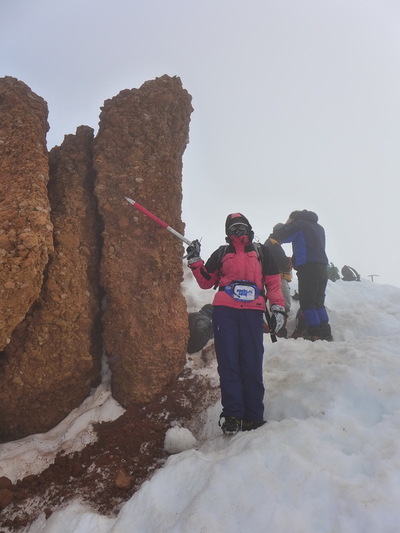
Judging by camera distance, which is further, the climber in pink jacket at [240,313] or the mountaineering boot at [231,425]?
the climber in pink jacket at [240,313]

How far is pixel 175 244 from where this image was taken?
5.62 meters

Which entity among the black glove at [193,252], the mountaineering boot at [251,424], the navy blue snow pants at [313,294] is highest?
the black glove at [193,252]

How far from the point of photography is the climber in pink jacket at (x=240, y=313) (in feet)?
13.6

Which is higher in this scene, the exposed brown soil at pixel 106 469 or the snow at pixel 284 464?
the snow at pixel 284 464

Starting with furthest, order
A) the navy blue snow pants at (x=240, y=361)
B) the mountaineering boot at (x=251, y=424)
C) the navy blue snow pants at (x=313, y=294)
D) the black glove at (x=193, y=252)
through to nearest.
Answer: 1. the navy blue snow pants at (x=313, y=294)
2. the black glove at (x=193, y=252)
3. the navy blue snow pants at (x=240, y=361)
4. the mountaineering boot at (x=251, y=424)

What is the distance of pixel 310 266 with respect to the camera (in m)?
7.43

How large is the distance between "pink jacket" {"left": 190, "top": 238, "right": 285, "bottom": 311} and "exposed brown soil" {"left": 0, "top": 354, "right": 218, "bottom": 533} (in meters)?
1.62

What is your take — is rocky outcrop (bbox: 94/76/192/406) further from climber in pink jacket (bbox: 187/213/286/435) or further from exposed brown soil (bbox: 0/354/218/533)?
climber in pink jacket (bbox: 187/213/286/435)

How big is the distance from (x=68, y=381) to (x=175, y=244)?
2760 mm

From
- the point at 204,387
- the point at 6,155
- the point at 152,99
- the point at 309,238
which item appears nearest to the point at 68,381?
the point at 204,387

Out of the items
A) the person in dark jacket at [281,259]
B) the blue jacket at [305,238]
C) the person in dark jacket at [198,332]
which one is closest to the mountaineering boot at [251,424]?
the person in dark jacket at [198,332]

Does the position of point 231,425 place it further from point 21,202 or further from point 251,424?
point 21,202

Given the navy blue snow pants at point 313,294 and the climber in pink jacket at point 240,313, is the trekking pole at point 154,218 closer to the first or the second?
the climber in pink jacket at point 240,313

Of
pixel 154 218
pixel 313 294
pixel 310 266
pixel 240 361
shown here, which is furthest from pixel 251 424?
pixel 310 266
